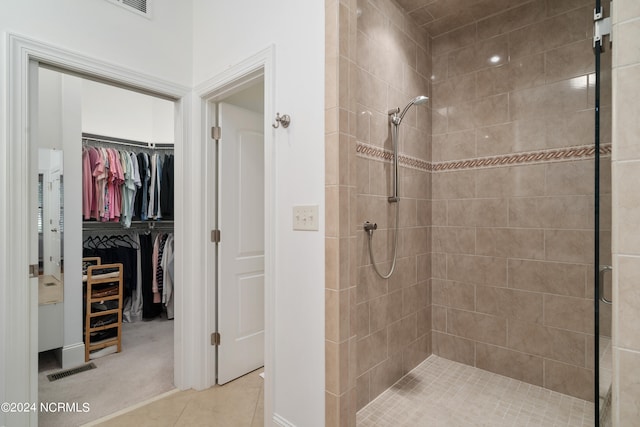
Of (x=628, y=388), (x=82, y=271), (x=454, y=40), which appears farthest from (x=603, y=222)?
(x=82, y=271)

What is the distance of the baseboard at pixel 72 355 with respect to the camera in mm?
2434

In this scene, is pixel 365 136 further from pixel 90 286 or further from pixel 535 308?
pixel 90 286

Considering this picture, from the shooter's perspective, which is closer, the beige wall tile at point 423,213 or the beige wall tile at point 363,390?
Answer: the beige wall tile at point 363,390

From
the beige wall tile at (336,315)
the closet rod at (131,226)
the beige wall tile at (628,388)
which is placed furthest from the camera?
the closet rod at (131,226)

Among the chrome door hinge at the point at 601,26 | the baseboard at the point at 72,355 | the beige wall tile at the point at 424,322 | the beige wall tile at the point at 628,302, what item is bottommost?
the baseboard at the point at 72,355

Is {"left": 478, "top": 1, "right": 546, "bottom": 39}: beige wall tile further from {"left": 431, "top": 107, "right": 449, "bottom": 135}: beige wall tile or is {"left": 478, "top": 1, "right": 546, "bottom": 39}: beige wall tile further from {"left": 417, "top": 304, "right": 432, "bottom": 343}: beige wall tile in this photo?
{"left": 417, "top": 304, "right": 432, "bottom": 343}: beige wall tile

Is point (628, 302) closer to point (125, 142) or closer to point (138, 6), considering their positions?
point (138, 6)

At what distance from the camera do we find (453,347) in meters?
2.49

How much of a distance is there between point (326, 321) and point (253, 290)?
1.13m

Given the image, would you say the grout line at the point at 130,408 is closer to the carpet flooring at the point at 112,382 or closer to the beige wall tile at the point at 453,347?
the carpet flooring at the point at 112,382

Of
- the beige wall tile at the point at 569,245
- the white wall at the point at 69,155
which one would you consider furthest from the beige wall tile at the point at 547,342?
the white wall at the point at 69,155

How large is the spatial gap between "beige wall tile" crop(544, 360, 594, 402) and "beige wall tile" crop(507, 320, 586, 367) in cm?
4

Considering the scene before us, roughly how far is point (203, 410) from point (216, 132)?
1775mm

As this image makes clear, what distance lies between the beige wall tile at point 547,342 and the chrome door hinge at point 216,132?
2.43m
